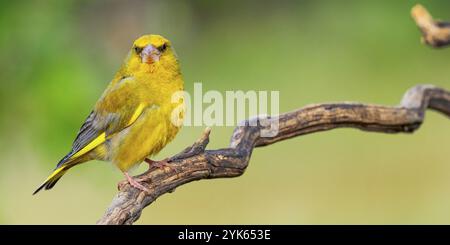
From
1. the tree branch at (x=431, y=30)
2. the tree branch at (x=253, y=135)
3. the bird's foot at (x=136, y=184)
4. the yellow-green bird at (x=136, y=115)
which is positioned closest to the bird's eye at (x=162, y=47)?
the yellow-green bird at (x=136, y=115)

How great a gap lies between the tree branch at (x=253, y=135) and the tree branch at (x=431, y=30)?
34cm

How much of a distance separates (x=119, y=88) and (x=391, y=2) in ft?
12.8

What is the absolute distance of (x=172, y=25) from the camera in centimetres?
651

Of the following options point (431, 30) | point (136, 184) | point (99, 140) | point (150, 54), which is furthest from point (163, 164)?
point (431, 30)

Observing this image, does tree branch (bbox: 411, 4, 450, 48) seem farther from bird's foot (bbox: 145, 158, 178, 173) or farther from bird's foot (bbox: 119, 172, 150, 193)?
bird's foot (bbox: 119, 172, 150, 193)

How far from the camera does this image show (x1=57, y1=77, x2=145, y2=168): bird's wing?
3.54 metres

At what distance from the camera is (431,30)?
3418 millimetres

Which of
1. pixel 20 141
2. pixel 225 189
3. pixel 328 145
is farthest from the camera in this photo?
pixel 328 145

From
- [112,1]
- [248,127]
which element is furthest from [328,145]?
[248,127]

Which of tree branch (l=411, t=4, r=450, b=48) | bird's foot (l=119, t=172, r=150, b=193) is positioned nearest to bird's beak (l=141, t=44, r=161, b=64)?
bird's foot (l=119, t=172, r=150, b=193)

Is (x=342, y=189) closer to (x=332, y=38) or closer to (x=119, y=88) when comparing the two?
(x=332, y=38)

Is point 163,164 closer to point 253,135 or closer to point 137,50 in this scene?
point 253,135

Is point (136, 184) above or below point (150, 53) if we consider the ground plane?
below

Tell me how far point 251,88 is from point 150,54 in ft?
9.72
